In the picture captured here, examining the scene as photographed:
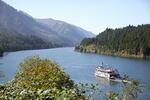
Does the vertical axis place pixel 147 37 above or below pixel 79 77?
above

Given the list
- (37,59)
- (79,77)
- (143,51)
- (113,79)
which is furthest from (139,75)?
(143,51)

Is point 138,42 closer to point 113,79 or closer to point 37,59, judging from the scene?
point 113,79

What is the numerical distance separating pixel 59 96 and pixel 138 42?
190 m

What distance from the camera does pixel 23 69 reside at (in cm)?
4031

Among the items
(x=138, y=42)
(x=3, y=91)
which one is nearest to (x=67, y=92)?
(x=3, y=91)

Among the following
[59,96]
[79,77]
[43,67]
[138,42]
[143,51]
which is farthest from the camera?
[138,42]

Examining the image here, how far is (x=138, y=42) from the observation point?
19738cm

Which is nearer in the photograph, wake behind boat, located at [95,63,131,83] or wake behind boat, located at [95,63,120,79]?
wake behind boat, located at [95,63,131,83]

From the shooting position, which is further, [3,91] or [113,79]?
[113,79]

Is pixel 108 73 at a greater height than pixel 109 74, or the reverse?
pixel 108 73

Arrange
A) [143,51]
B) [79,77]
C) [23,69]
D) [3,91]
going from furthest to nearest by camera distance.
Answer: [143,51], [79,77], [23,69], [3,91]

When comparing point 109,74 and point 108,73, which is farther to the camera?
point 108,73

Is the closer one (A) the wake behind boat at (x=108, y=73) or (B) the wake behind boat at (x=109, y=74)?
(B) the wake behind boat at (x=109, y=74)

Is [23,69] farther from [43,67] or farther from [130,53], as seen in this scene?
[130,53]
